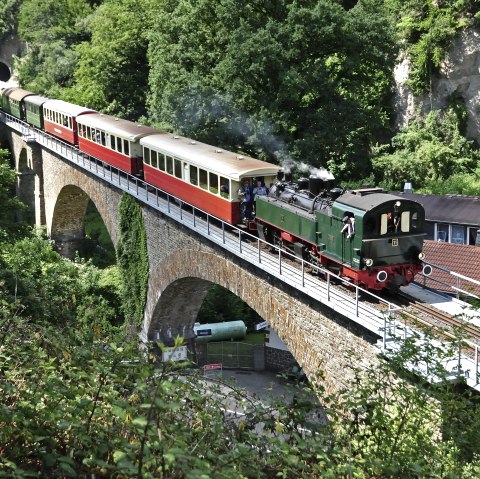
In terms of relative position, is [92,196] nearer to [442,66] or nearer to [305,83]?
[305,83]

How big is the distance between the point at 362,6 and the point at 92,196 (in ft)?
50.6

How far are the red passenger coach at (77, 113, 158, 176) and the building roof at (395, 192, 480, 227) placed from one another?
10554 mm

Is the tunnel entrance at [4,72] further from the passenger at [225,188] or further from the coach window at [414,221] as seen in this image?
the coach window at [414,221]

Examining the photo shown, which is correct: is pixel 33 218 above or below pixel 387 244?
below

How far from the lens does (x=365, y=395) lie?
27.2ft

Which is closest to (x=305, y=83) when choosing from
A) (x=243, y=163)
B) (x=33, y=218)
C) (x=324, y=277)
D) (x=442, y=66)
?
(x=442, y=66)

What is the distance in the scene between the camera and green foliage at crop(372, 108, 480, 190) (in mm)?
33406

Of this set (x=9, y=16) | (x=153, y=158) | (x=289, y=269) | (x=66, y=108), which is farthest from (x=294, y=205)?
(x=9, y=16)

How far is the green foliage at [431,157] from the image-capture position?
110 ft

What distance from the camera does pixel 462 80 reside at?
113ft

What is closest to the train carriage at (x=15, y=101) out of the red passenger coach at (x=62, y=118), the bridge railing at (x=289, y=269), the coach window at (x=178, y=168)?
the red passenger coach at (x=62, y=118)

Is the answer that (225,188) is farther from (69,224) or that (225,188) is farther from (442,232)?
(69,224)

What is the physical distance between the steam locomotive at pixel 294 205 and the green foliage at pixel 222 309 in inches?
367

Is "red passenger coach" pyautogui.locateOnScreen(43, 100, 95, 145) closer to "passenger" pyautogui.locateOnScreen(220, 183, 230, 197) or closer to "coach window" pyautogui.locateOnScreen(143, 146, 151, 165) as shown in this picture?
"coach window" pyautogui.locateOnScreen(143, 146, 151, 165)
